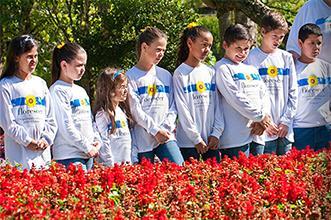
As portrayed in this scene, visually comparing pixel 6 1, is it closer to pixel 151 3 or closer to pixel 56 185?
pixel 151 3

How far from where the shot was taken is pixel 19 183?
4711 millimetres

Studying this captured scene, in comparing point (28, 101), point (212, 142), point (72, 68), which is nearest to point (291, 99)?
point (212, 142)

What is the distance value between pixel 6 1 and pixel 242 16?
158 inches

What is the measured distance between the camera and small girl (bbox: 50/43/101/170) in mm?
6254

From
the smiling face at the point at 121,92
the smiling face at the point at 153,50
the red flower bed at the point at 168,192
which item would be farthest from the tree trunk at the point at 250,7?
the red flower bed at the point at 168,192

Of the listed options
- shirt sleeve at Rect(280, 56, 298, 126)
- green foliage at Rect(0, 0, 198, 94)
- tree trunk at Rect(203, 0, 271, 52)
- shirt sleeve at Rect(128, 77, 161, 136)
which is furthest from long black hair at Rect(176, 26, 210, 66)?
green foliage at Rect(0, 0, 198, 94)

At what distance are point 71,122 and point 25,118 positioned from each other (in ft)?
1.21

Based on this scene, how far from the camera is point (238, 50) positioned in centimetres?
675

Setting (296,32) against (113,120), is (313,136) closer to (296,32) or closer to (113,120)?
(296,32)

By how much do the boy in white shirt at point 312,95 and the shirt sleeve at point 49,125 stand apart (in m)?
2.21

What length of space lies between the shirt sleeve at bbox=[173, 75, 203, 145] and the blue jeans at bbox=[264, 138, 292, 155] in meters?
0.77

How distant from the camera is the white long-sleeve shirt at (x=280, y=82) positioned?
695cm

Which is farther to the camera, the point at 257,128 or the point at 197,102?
the point at 257,128

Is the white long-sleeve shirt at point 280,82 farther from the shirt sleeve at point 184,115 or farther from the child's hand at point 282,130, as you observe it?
the shirt sleeve at point 184,115
